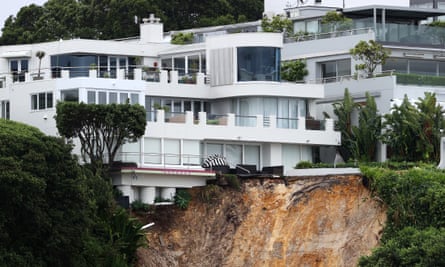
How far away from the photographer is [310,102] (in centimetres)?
10300

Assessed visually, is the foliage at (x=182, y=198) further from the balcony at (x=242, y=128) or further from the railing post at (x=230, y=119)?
the railing post at (x=230, y=119)

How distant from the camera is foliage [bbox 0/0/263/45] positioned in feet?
424

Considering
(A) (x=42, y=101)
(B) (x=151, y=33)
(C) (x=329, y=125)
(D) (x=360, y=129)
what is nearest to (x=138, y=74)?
(A) (x=42, y=101)

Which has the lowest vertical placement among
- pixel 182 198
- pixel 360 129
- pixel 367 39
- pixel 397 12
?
pixel 182 198

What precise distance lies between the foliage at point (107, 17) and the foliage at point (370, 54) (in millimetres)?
24702

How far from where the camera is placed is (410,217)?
9131 centimetres

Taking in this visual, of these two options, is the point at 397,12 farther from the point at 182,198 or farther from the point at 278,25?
the point at 182,198

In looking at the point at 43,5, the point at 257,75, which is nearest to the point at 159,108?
the point at 257,75

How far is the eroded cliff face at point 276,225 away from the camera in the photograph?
302 ft

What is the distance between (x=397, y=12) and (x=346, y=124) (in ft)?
40.7

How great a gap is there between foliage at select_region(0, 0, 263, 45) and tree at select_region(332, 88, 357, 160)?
27.6m

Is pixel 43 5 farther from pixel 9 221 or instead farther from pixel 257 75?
pixel 9 221

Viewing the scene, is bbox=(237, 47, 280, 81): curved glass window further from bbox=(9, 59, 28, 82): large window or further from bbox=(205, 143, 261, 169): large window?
bbox=(9, 59, 28, 82): large window

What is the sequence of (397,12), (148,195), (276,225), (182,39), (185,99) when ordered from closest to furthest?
(148,195), (276,225), (185,99), (182,39), (397,12)
